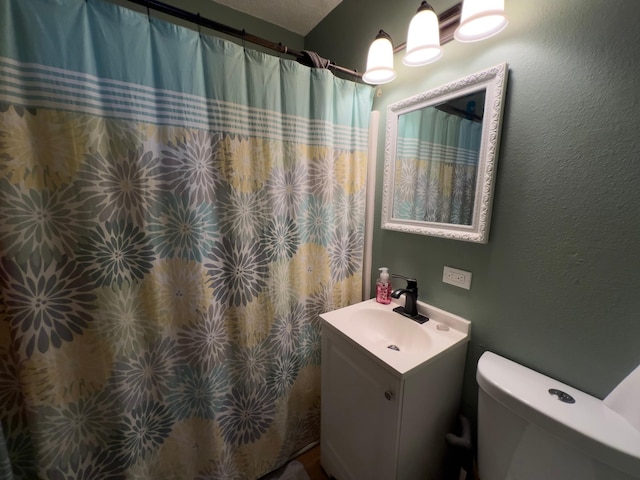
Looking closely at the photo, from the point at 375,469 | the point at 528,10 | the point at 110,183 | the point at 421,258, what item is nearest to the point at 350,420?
the point at 375,469

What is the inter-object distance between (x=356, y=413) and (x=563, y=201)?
43.2 inches

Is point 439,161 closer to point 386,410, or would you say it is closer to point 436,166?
point 436,166

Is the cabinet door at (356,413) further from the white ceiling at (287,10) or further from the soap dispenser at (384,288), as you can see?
the white ceiling at (287,10)

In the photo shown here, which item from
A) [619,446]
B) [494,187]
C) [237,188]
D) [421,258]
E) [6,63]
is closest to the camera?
[619,446]

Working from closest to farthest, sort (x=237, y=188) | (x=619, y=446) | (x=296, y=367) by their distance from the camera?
(x=619, y=446)
(x=237, y=188)
(x=296, y=367)

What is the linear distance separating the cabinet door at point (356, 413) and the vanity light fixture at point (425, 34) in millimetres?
1191

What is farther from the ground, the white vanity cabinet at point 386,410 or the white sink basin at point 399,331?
the white sink basin at point 399,331

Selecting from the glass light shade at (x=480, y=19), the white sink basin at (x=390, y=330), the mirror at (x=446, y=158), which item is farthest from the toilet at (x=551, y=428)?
the glass light shade at (x=480, y=19)

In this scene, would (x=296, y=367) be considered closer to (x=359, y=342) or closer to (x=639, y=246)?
(x=359, y=342)

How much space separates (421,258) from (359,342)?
0.52m

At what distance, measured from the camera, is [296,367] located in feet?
4.49

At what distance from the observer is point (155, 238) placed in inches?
37.4

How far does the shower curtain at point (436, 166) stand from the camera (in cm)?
Result: 102

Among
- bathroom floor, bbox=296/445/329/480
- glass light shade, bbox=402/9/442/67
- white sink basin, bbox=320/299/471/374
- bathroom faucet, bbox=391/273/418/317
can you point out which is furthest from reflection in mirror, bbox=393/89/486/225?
bathroom floor, bbox=296/445/329/480
